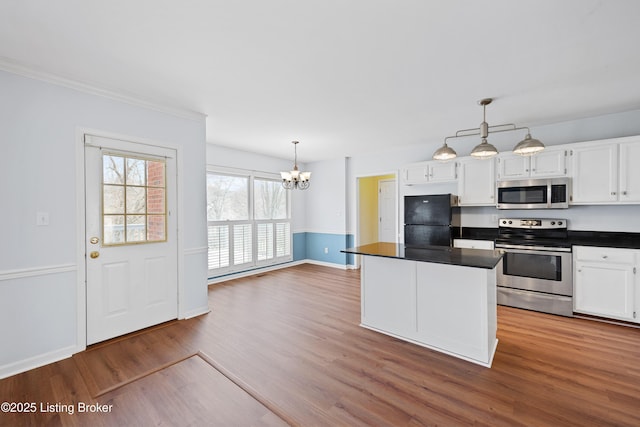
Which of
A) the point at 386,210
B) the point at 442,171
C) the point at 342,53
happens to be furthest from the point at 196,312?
the point at 386,210

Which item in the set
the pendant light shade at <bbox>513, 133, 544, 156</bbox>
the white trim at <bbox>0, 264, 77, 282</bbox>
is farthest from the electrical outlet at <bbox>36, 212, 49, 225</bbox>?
the pendant light shade at <bbox>513, 133, 544, 156</bbox>

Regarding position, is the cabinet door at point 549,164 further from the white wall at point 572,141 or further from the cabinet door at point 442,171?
the cabinet door at point 442,171

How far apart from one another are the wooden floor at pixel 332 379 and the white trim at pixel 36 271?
31.4 inches

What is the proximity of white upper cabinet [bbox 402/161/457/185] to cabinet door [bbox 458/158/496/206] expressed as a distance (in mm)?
153

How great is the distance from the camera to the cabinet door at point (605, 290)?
311 cm

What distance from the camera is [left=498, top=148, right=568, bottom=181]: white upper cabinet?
3600 mm

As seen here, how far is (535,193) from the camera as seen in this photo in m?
3.77

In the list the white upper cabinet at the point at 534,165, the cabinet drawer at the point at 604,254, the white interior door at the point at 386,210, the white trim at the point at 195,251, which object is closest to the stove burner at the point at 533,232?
the cabinet drawer at the point at 604,254

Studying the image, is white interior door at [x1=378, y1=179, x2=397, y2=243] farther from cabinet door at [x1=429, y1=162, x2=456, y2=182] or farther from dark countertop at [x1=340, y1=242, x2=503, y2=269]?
dark countertop at [x1=340, y1=242, x2=503, y2=269]

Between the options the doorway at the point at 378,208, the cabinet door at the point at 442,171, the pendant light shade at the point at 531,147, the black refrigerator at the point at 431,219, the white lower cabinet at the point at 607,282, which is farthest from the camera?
the doorway at the point at 378,208

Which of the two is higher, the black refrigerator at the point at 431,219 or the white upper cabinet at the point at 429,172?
the white upper cabinet at the point at 429,172

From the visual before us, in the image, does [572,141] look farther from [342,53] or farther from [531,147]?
[342,53]

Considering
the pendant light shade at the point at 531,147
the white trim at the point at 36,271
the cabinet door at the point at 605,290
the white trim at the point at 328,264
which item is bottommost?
the white trim at the point at 328,264

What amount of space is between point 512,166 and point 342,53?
3.14 meters
